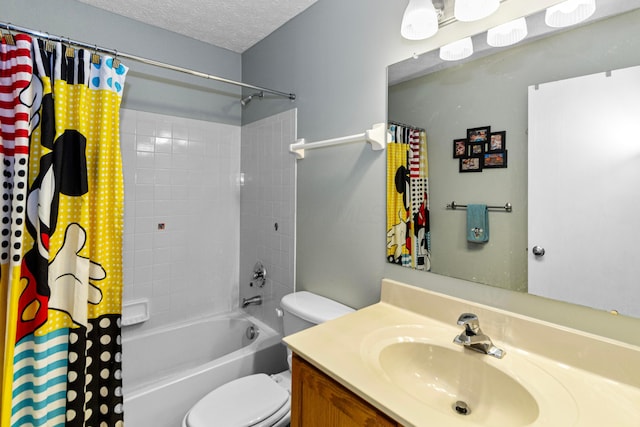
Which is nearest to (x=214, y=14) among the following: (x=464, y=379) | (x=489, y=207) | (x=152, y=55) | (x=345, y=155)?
(x=152, y=55)

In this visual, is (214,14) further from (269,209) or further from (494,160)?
(494,160)

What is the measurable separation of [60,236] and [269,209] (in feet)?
3.54

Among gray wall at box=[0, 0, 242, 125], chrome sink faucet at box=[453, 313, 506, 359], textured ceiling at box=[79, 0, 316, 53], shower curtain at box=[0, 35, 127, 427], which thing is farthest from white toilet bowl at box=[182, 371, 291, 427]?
textured ceiling at box=[79, 0, 316, 53]

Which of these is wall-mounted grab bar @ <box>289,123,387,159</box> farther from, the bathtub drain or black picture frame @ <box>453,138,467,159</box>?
the bathtub drain

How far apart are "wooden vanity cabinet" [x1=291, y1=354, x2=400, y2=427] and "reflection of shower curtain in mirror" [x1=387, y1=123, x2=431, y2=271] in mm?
586

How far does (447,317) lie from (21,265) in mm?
1655

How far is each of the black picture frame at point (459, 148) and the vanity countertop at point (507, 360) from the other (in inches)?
20.3

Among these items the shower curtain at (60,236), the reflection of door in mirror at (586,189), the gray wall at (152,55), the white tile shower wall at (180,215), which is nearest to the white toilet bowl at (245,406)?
the shower curtain at (60,236)

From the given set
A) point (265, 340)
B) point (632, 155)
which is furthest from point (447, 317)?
point (265, 340)

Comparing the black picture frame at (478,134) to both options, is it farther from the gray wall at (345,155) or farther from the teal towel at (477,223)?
the gray wall at (345,155)

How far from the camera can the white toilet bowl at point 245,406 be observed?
1156 mm

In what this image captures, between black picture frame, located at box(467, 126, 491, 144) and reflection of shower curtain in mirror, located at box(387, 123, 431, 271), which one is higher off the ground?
black picture frame, located at box(467, 126, 491, 144)

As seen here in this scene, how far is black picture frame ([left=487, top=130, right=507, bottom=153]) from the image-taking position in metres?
0.96

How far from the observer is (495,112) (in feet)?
3.25
